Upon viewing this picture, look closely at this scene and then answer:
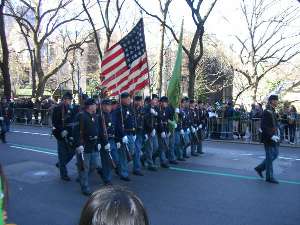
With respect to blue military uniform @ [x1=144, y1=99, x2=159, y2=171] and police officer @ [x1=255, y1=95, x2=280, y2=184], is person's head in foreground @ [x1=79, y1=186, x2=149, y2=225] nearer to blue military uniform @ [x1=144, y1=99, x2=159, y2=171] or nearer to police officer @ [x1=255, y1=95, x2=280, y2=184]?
police officer @ [x1=255, y1=95, x2=280, y2=184]

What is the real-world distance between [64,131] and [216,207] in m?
3.97

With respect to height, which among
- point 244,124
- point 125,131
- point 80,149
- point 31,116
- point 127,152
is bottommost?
point 127,152

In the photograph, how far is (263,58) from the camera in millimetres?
34094

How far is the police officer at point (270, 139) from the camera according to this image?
918cm

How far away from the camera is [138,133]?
1047 cm

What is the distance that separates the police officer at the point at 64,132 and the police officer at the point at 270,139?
4136mm

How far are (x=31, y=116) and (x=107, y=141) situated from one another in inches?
699

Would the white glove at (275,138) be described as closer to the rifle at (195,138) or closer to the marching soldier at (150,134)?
the marching soldier at (150,134)

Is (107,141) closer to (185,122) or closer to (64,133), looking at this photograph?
(64,133)

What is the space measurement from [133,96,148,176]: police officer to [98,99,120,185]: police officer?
2.11ft

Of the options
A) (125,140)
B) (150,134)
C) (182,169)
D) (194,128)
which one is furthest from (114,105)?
(194,128)

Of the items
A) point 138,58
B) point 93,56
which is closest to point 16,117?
point 138,58

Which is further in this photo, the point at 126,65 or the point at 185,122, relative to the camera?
the point at 185,122

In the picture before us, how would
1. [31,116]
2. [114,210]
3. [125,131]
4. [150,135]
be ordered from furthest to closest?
[31,116] → [150,135] → [125,131] → [114,210]
